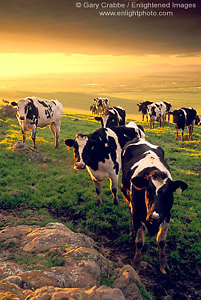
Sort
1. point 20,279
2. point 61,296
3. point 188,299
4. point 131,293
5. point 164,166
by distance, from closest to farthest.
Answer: point 61,296
point 20,279
point 131,293
point 188,299
point 164,166

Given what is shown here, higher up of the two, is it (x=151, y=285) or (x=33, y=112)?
(x=33, y=112)

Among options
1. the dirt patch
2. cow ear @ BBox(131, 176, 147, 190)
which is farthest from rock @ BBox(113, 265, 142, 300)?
cow ear @ BBox(131, 176, 147, 190)

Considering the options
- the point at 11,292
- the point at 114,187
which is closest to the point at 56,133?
the point at 114,187

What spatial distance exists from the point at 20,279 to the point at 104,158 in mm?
5255

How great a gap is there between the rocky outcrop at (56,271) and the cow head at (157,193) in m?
1.15

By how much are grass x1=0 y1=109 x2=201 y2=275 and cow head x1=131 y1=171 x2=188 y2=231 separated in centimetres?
199

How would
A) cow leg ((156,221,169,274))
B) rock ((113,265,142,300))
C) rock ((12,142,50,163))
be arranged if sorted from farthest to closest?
rock ((12,142,50,163)), cow leg ((156,221,169,274)), rock ((113,265,142,300))

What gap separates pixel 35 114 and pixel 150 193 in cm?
1072

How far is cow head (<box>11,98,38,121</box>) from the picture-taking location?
13289 millimetres

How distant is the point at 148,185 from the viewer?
4992 millimetres

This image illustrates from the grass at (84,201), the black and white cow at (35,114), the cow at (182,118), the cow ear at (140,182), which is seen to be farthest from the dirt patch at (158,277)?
the cow at (182,118)

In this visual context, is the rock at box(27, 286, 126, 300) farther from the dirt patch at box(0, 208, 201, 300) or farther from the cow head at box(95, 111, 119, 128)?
the cow head at box(95, 111, 119, 128)

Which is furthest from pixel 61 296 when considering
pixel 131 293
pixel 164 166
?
pixel 164 166

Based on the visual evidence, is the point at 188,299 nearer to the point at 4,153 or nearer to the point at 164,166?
the point at 164,166
